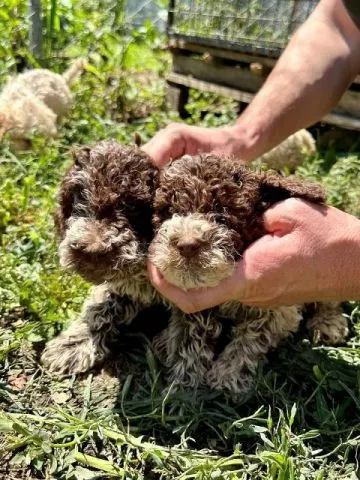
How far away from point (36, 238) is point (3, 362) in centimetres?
112

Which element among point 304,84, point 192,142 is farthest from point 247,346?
point 304,84

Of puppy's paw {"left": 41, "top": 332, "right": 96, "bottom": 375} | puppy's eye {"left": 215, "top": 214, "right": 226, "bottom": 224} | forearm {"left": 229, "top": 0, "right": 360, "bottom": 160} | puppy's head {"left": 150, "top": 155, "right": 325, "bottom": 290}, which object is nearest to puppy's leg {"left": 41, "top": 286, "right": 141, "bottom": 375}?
puppy's paw {"left": 41, "top": 332, "right": 96, "bottom": 375}

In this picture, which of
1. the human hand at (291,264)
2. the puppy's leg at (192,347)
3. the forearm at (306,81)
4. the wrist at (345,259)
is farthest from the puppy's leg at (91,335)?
the forearm at (306,81)

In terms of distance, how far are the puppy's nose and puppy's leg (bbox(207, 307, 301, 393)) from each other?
2.52ft

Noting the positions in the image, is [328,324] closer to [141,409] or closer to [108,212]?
[141,409]

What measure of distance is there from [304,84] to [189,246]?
2.02 meters

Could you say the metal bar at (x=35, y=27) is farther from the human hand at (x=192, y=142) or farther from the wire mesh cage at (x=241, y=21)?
the human hand at (x=192, y=142)

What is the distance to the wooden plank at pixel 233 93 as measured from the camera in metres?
6.30

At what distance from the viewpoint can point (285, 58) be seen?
4199 millimetres

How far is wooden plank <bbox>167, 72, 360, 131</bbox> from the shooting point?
6305mm

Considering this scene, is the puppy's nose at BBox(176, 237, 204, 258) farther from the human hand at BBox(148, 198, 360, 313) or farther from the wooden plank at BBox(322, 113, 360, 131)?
the wooden plank at BBox(322, 113, 360, 131)

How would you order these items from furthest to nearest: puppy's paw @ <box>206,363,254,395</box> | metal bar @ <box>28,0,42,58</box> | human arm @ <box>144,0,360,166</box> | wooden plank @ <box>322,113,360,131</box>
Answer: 1. metal bar @ <box>28,0,42,58</box>
2. wooden plank @ <box>322,113,360,131</box>
3. human arm @ <box>144,0,360,166</box>
4. puppy's paw @ <box>206,363,254,395</box>

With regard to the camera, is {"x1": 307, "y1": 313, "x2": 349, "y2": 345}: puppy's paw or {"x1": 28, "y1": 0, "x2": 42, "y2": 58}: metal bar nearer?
{"x1": 307, "y1": 313, "x2": 349, "y2": 345}: puppy's paw

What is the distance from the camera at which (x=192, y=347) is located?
3062mm
